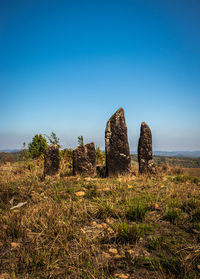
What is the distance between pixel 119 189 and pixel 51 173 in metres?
3.82

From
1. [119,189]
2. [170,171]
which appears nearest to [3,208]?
[119,189]

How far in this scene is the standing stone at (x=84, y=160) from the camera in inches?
345

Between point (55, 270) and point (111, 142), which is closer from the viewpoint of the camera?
point (55, 270)

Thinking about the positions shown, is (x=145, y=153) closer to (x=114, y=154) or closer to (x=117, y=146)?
(x=117, y=146)

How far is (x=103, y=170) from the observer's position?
9523 millimetres

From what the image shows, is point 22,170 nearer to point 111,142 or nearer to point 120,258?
point 111,142

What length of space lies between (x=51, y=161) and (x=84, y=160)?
1.44 m

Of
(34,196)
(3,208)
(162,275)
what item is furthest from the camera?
(34,196)

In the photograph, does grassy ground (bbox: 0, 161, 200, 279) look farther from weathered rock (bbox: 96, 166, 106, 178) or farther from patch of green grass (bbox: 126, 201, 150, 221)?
weathered rock (bbox: 96, 166, 106, 178)

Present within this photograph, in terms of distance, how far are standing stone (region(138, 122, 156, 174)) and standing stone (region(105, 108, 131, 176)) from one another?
0.68 metres

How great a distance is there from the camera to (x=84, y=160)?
8828 mm

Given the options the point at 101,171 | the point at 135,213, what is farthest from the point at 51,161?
the point at 135,213

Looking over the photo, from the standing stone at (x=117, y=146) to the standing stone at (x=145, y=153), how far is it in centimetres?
68

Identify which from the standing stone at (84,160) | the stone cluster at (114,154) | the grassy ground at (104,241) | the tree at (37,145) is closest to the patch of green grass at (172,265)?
the grassy ground at (104,241)
